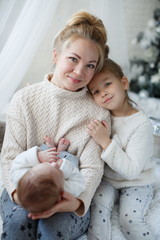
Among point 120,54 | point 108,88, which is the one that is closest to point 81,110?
point 108,88

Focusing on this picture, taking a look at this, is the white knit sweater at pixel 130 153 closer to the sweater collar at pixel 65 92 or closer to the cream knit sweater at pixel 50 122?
the cream knit sweater at pixel 50 122

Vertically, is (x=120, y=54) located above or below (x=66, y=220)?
above

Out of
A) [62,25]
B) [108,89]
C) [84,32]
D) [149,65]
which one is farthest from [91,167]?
[149,65]

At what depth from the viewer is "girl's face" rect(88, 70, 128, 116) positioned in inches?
52.7

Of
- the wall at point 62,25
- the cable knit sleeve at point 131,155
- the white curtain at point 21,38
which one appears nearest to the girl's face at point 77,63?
the cable knit sleeve at point 131,155

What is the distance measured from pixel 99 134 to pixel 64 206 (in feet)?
1.29

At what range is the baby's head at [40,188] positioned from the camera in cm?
89

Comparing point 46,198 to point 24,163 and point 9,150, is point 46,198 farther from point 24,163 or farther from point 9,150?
point 9,150

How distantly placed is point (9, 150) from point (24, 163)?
204 millimetres

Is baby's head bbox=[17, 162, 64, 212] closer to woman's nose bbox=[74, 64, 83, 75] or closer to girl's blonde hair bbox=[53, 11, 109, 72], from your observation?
woman's nose bbox=[74, 64, 83, 75]

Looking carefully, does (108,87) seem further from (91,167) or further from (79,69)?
(91,167)

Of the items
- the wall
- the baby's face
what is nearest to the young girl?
the baby's face

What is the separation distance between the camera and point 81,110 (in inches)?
52.9

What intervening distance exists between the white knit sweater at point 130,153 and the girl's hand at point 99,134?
0.03 m
